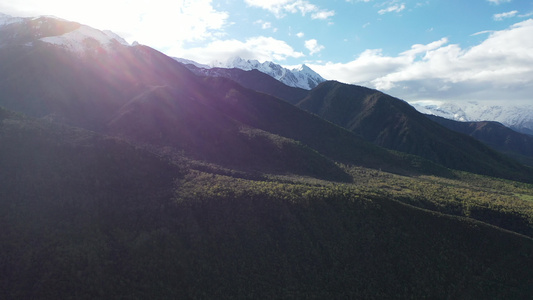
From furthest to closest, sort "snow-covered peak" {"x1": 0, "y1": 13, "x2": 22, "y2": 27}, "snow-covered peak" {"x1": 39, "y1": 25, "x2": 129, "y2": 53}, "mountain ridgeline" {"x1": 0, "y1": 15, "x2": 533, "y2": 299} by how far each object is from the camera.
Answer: "snow-covered peak" {"x1": 0, "y1": 13, "x2": 22, "y2": 27} < "snow-covered peak" {"x1": 39, "y1": 25, "x2": 129, "y2": 53} < "mountain ridgeline" {"x1": 0, "y1": 15, "x2": 533, "y2": 299}

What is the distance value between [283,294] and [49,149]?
44.3 metres

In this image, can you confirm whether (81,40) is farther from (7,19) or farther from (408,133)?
(408,133)

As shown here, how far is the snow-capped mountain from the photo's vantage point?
382 feet

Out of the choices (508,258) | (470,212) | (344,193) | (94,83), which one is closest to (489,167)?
(470,212)

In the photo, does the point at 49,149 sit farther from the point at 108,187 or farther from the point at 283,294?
the point at 283,294

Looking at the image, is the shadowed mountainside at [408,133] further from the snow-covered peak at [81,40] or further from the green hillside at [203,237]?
the snow-covered peak at [81,40]

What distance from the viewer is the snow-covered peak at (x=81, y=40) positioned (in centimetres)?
11494

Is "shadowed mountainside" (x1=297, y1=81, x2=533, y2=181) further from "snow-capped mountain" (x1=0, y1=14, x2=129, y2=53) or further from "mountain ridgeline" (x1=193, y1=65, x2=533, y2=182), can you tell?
"snow-capped mountain" (x1=0, y1=14, x2=129, y2=53)

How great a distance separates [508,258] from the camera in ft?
147

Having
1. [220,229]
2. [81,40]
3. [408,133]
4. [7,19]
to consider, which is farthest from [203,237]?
[7,19]

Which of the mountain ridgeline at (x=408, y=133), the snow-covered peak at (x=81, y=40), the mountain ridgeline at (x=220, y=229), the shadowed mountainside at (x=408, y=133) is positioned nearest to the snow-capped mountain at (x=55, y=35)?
the snow-covered peak at (x=81, y=40)

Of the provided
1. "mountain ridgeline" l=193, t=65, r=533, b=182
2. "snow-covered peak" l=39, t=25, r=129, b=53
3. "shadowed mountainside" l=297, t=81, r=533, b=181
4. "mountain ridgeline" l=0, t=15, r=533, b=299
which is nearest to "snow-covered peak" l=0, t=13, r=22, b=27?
"snow-covered peak" l=39, t=25, r=129, b=53

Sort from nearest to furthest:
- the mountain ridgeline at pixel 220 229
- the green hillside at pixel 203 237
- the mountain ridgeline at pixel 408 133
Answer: the green hillside at pixel 203 237, the mountain ridgeline at pixel 220 229, the mountain ridgeline at pixel 408 133

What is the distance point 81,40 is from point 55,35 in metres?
12.1
